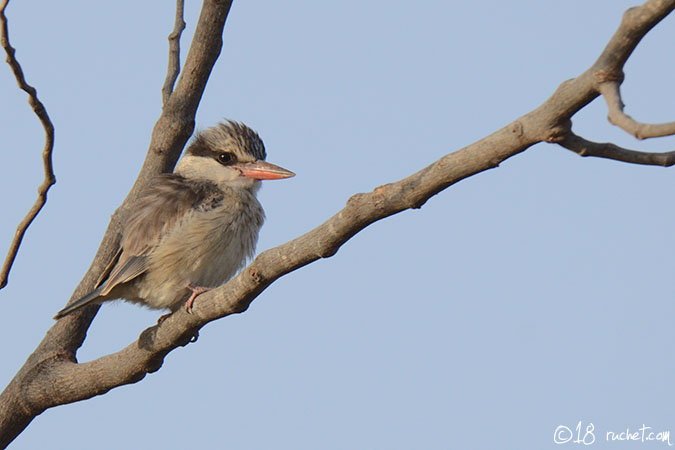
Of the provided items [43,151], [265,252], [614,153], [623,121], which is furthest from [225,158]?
[623,121]

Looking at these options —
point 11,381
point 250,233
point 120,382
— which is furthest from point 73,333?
point 250,233

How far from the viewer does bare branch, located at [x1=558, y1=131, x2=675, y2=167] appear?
115 inches

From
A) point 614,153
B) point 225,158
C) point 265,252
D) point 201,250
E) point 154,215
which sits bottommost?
point 265,252

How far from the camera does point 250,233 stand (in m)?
5.52

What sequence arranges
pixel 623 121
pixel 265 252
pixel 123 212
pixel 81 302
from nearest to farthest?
1. pixel 623 121
2. pixel 265 252
3. pixel 81 302
4. pixel 123 212

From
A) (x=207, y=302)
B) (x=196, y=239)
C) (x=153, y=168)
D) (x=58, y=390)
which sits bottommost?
(x=58, y=390)

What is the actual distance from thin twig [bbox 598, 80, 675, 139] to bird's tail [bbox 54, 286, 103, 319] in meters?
3.03

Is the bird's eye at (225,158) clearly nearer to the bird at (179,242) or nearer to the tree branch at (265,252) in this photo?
the bird at (179,242)

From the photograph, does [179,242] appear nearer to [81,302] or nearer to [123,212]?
[123,212]

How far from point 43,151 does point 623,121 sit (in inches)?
96.8

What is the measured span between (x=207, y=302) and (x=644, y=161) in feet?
6.18

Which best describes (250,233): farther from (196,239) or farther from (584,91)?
(584,91)

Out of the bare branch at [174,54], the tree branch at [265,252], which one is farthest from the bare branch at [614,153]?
the bare branch at [174,54]

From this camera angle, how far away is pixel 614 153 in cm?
293
